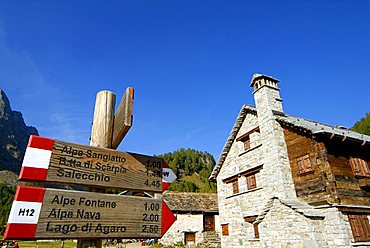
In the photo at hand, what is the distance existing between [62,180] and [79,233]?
1.74 ft

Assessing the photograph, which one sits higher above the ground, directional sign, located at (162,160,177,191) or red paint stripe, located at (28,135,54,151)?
red paint stripe, located at (28,135,54,151)

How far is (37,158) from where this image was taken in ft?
7.09

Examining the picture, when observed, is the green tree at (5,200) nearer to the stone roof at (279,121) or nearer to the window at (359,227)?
the stone roof at (279,121)

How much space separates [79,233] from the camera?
6.89ft

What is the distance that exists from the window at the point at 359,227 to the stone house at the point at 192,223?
1577 centimetres

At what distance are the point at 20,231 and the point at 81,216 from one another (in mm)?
470

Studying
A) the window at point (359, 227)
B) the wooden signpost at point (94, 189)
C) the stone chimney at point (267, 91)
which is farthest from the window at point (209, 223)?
the wooden signpost at point (94, 189)

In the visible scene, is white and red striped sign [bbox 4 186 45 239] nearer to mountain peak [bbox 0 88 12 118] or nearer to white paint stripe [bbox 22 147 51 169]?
white paint stripe [bbox 22 147 51 169]

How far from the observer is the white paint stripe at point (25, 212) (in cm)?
186

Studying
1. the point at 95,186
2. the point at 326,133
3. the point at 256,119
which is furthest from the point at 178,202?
the point at 95,186

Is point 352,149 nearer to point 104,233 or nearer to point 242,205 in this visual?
point 242,205

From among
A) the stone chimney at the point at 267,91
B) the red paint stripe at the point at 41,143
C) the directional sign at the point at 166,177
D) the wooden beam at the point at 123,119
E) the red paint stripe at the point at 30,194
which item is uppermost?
the stone chimney at the point at 267,91

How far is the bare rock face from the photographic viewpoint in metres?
124

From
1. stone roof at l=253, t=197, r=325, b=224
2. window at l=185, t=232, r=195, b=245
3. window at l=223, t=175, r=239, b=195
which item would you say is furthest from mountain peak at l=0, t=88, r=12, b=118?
stone roof at l=253, t=197, r=325, b=224
